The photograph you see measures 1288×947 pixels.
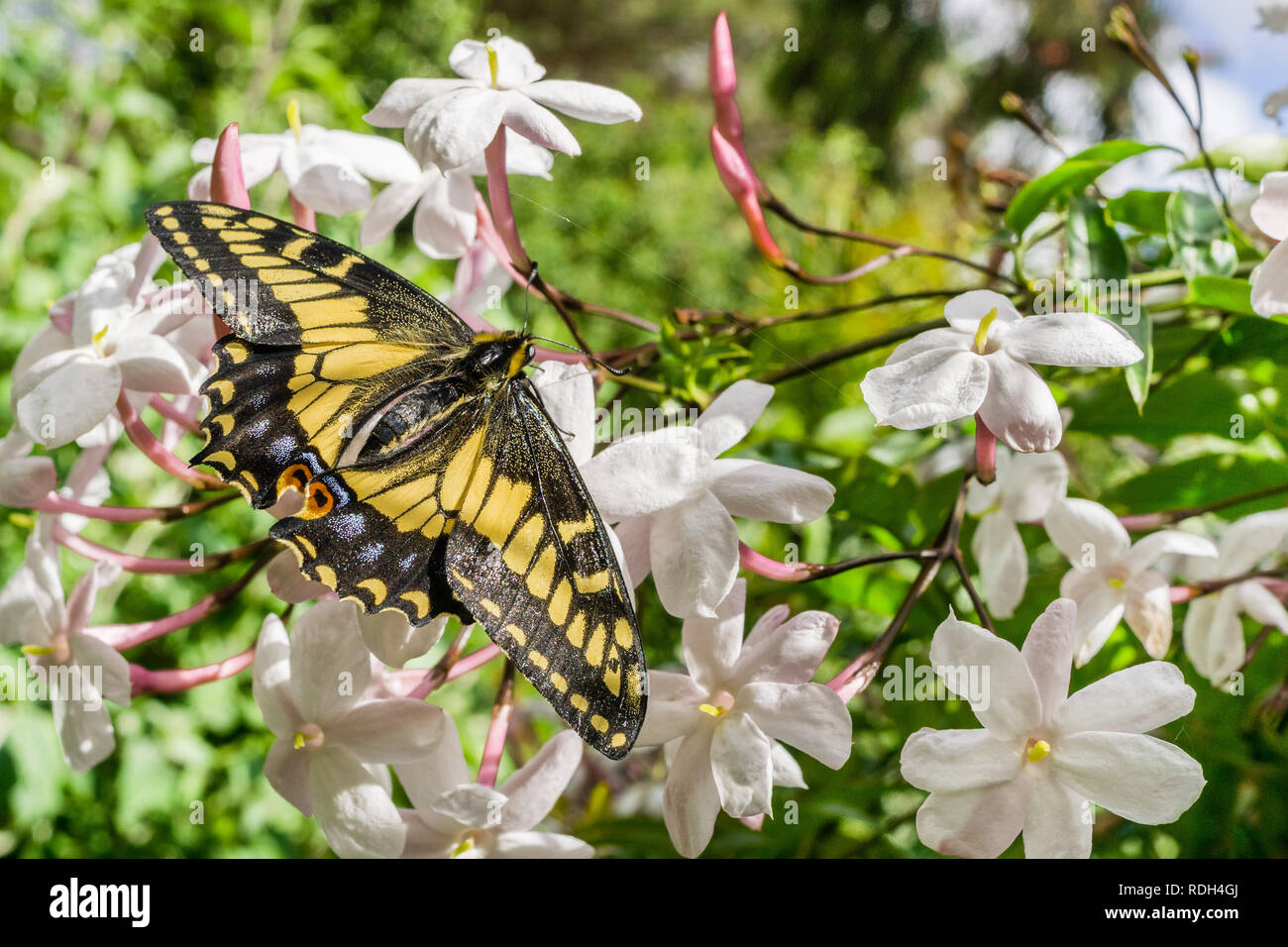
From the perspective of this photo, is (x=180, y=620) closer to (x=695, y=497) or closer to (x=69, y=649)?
(x=69, y=649)

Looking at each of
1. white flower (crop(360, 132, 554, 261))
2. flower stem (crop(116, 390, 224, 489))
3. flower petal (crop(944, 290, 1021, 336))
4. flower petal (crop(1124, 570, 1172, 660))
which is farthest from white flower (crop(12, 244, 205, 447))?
flower petal (crop(1124, 570, 1172, 660))

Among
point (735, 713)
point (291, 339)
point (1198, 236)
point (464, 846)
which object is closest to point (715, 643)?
point (735, 713)

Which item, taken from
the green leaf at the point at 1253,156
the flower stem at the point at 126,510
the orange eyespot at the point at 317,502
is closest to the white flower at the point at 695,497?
the orange eyespot at the point at 317,502

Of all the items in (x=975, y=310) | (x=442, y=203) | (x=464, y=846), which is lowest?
(x=464, y=846)

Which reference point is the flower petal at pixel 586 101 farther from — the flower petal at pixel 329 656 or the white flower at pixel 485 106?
the flower petal at pixel 329 656

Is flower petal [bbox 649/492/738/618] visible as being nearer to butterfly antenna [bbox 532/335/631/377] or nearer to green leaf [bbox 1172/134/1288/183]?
butterfly antenna [bbox 532/335/631/377]
